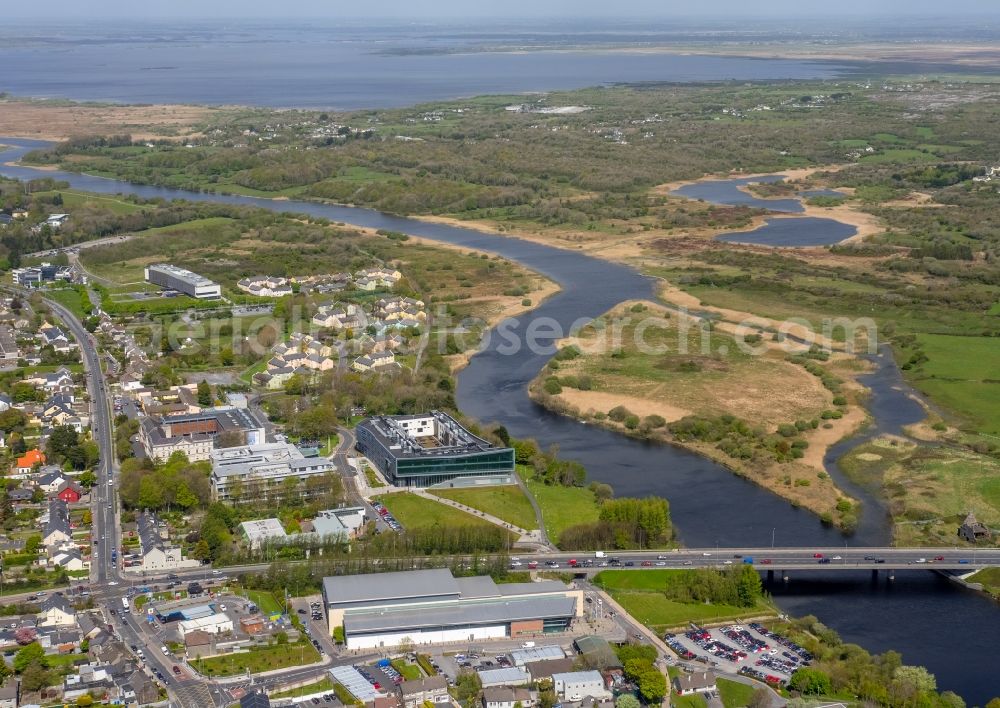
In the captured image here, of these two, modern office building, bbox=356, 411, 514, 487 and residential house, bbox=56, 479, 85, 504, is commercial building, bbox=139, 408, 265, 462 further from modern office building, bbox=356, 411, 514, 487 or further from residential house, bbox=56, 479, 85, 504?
modern office building, bbox=356, 411, 514, 487

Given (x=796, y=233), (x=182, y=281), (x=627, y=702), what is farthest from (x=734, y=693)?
(x=796, y=233)

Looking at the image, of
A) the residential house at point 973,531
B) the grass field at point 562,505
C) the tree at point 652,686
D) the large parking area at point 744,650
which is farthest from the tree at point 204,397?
the residential house at point 973,531

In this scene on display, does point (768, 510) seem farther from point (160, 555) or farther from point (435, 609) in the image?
point (160, 555)

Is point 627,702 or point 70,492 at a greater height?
point 70,492

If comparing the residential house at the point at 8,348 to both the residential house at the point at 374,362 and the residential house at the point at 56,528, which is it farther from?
the residential house at the point at 56,528

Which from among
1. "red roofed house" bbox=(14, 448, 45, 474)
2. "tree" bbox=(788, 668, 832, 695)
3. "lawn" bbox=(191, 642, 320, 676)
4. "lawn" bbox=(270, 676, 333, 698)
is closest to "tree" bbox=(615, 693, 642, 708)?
"tree" bbox=(788, 668, 832, 695)

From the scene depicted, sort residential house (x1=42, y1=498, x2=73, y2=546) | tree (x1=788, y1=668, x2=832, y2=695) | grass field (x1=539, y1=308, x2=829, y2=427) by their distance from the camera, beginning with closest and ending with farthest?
tree (x1=788, y1=668, x2=832, y2=695) < residential house (x1=42, y1=498, x2=73, y2=546) < grass field (x1=539, y1=308, x2=829, y2=427)

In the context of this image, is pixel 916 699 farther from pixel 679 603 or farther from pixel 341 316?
pixel 341 316
